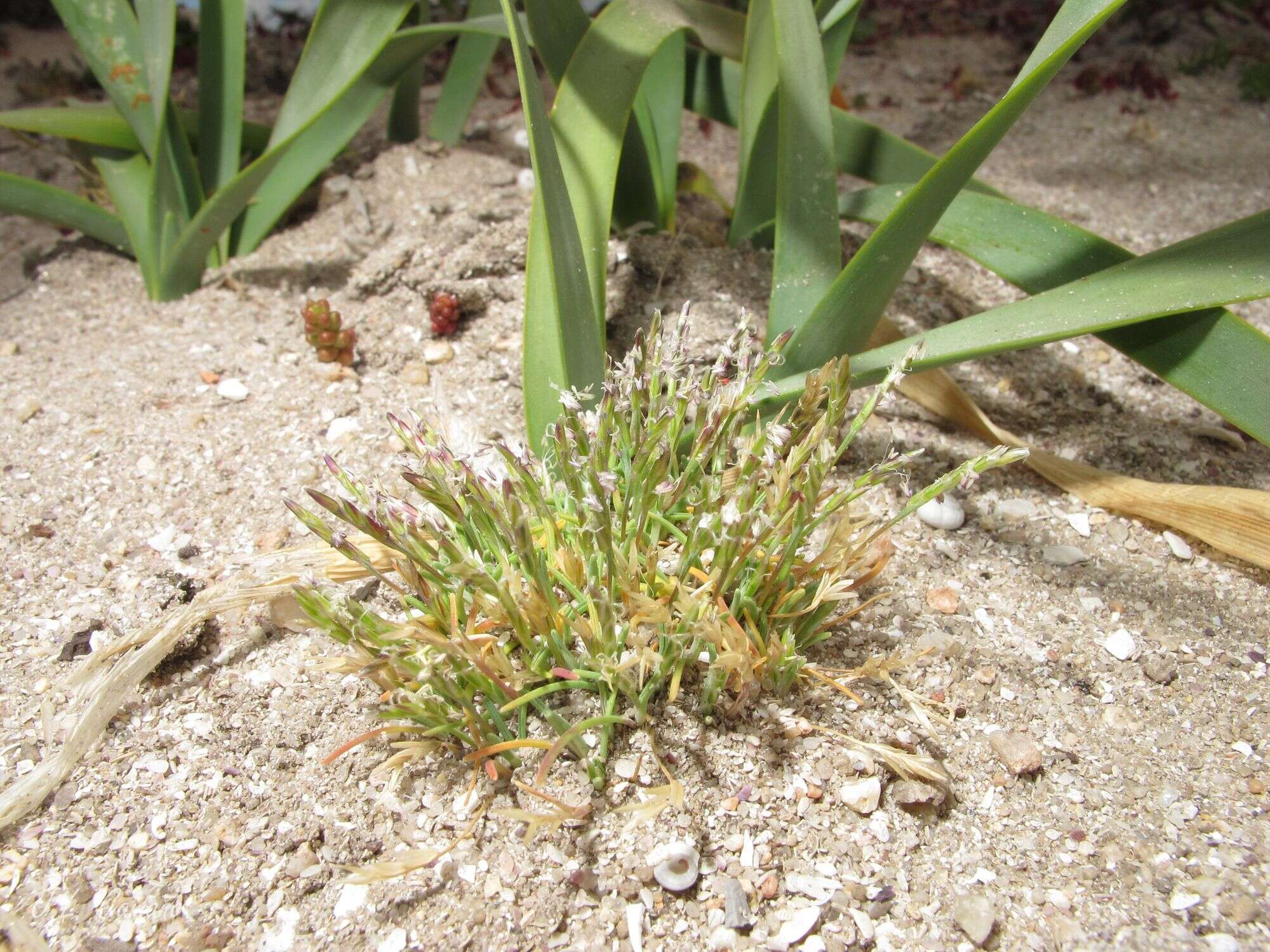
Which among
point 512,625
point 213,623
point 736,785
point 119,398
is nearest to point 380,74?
point 119,398

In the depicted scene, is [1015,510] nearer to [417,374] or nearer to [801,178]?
[801,178]

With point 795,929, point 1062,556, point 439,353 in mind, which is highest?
point 439,353

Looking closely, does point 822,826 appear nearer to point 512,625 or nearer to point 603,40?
point 512,625

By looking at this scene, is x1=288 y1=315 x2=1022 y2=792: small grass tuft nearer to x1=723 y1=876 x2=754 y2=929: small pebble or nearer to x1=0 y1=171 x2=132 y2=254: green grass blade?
x1=723 y1=876 x2=754 y2=929: small pebble

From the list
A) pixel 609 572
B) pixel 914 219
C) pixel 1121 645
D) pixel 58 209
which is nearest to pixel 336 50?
pixel 58 209

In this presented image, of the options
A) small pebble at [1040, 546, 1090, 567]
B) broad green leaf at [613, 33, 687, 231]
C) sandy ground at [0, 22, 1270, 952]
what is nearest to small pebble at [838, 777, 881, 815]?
sandy ground at [0, 22, 1270, 952]

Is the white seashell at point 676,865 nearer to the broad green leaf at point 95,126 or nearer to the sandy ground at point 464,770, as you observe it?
the sandy ground at point 464,770
